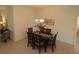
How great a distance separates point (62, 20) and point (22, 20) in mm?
2001

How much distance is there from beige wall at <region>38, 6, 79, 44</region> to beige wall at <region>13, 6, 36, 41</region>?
0.50 m

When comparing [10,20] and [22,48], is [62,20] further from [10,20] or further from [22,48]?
[10,20]

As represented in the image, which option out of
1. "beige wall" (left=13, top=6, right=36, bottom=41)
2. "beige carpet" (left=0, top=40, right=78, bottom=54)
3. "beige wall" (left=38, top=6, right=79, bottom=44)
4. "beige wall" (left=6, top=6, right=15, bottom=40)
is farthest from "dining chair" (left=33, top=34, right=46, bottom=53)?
"beige wall" (left=6, top=6, right=15, bottom=40)

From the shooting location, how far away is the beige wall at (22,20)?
5395 millimetres

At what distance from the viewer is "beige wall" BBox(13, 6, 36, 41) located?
5.39 metres

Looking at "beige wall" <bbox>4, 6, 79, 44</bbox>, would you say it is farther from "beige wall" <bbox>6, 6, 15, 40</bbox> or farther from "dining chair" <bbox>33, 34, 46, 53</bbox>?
"dining chair" <bbox>33, 34, 46, 53</bbox>

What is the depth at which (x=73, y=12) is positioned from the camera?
5.11 metres

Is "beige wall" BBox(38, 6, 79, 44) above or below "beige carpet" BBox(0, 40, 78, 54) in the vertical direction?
above

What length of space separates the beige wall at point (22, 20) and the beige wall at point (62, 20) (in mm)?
500

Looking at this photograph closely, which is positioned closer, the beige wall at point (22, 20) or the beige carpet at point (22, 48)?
the beige carpet at point (22, 48)

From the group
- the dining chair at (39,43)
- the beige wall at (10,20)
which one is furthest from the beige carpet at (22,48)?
the beige wall at (10,20)

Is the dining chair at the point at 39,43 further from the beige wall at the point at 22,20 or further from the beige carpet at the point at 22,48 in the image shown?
the beige wall at the point at 22,20

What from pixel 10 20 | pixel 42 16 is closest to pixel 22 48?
Answer: pixel 10 20
